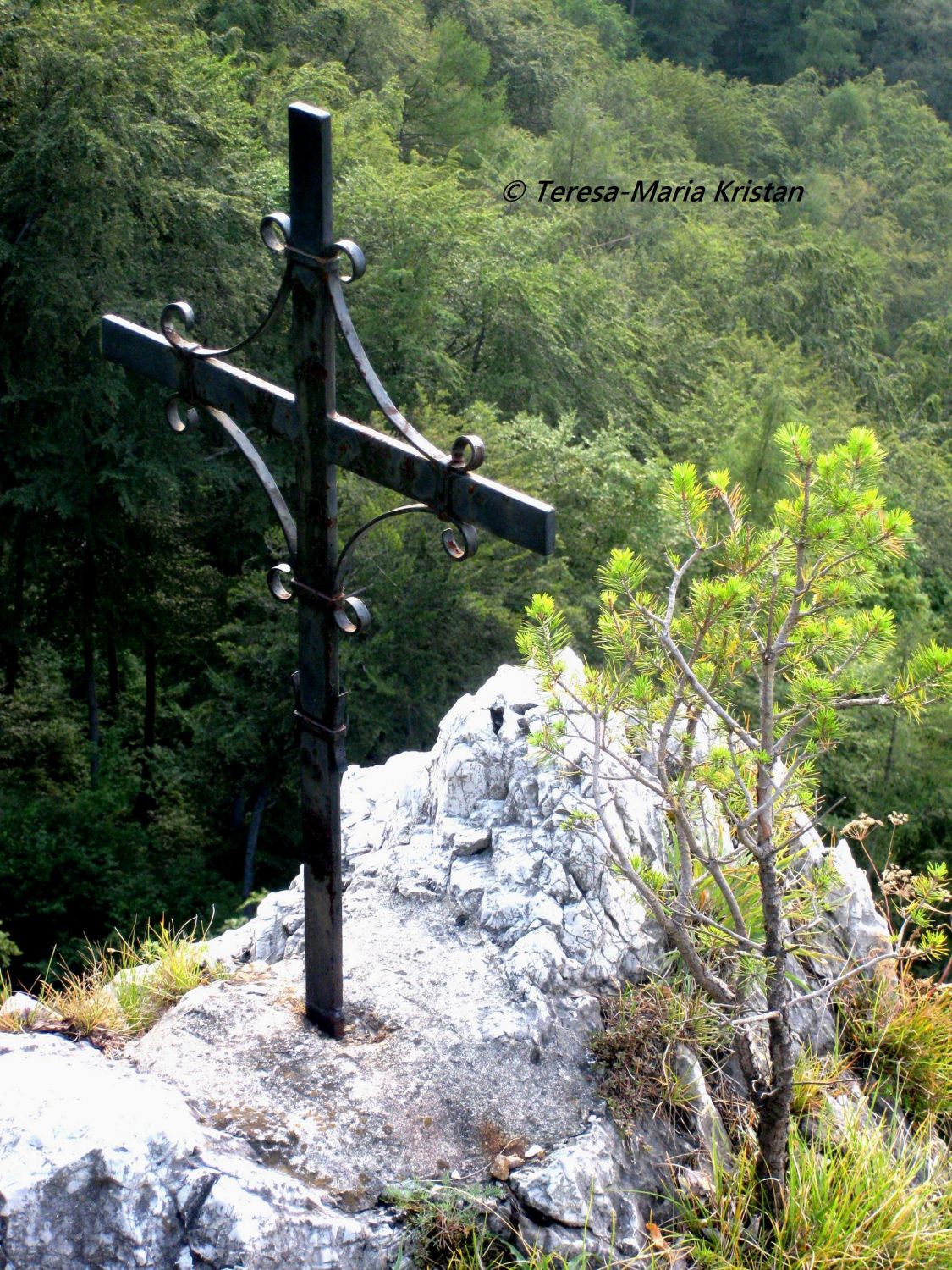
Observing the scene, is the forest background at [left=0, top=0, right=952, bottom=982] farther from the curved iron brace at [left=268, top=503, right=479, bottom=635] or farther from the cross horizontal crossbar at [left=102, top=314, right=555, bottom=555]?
the curved iron brace at [left=268, top=503, right=479, bottom=635]

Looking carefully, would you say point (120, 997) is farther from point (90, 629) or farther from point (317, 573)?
point (90, 629)

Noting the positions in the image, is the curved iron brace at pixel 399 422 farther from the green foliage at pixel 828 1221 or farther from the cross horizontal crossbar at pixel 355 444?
the green foliage at pixel 828 1221

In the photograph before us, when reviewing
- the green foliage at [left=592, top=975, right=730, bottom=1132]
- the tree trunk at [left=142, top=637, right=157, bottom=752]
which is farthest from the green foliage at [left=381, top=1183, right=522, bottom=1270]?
the tree trunk at [left=142, top=637, right=157, bottom=752]

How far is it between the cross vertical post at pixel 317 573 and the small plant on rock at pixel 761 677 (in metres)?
0.60

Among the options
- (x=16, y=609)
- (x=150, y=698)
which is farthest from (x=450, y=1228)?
(x=150, y=698)

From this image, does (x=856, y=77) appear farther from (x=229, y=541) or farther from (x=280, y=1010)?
(x=280, y=1010)

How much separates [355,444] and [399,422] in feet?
0.72

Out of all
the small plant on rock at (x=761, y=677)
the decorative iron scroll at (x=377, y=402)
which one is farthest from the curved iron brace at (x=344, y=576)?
the small plant on rock at (x=761, y=677)

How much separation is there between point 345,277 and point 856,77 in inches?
1978

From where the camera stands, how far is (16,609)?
12.7 metres

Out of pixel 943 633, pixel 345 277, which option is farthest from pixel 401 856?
pixel 943 633

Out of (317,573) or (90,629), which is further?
(90,629)

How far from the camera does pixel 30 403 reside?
11.4m

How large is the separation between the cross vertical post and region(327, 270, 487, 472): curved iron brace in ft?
0.10
